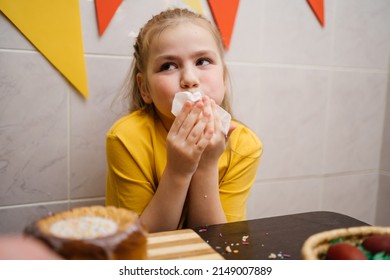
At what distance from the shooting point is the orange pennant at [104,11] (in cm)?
93

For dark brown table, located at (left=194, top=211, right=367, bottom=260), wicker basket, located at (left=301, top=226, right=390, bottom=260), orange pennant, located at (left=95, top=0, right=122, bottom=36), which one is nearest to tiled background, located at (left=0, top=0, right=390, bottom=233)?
orange pennant, located at (left=95, top=0, right=122, bottom=36)

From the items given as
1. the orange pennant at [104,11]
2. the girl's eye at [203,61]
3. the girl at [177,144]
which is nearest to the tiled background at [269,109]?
the orange pennant at [104,11]

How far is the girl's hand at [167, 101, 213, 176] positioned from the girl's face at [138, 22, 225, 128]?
0.08 metres

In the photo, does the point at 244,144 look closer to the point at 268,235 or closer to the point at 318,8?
the point at 268,235

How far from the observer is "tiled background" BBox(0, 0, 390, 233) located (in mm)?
922

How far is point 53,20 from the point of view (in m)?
0.89

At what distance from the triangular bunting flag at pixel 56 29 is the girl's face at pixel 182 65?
8.0 inches

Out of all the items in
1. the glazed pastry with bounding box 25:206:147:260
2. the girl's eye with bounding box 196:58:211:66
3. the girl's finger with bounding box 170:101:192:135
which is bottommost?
the glazed pastry with bounding box 25:206:147:260

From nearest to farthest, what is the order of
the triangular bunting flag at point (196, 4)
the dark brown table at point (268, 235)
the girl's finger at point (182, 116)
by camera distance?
the dark brown table at point (268, 235) → the girl's finger at point (182, 116) → the triangular bunting flag at point (196, 4)

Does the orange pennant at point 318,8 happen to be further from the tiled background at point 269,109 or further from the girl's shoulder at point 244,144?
the girl's shoulder at point 244,144

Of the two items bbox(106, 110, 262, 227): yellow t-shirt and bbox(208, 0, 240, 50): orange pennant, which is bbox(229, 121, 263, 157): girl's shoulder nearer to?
bbox(106, 110, 262, 227): yellow t-shirt

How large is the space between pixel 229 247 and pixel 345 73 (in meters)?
0.98

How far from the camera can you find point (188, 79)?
0.78 m
